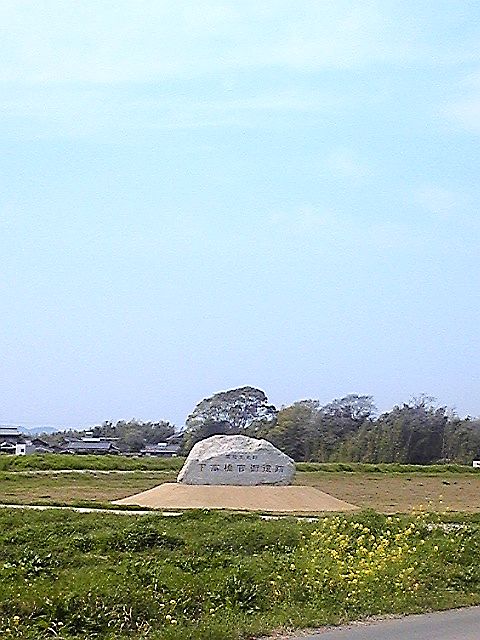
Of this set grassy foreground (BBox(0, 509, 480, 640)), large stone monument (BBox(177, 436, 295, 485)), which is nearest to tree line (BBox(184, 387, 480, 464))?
large stone monument (BBox(177, 436, 295, 485))

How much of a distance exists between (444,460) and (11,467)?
93.1 ft

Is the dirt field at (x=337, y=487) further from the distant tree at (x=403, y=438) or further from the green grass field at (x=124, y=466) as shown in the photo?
the distant tree at (x=403, y=438)

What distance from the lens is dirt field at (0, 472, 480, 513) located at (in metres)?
27.5

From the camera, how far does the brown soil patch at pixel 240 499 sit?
947 inches

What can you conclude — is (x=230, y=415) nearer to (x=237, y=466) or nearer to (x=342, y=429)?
(x=342, y=429)

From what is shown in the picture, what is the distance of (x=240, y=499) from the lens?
2473cm

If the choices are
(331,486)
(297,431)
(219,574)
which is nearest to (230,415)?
(297,431)

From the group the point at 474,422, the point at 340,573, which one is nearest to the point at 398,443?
the point at 474,422

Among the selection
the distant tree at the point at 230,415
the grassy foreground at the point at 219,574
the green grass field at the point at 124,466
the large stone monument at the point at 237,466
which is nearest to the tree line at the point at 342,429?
the distant tree at the point at 230,415

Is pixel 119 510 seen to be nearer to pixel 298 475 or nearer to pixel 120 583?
pixel 120 583

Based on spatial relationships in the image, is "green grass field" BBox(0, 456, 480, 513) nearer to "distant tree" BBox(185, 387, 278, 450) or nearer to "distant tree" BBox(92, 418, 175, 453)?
"distant tree" BBox(185, 387, 278, 450)

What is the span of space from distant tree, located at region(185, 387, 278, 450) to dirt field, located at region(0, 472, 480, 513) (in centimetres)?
2313

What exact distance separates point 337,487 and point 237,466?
8446 mm

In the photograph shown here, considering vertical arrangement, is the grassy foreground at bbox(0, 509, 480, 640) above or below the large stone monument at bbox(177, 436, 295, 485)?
below
